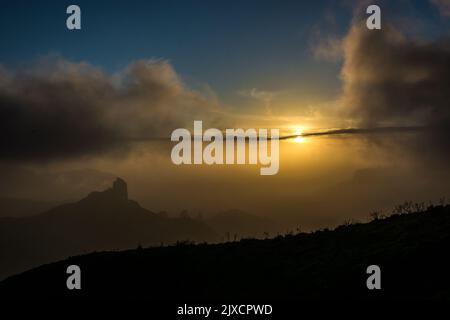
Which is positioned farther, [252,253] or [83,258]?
[83,258]

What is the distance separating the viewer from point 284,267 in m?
18.3

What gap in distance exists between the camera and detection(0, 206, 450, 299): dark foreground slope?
→ 626 inches

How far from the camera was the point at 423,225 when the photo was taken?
19812 mm

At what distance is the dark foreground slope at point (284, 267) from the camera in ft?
52.2
